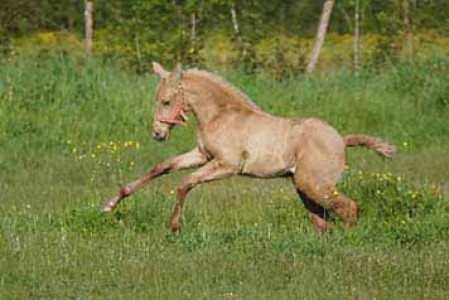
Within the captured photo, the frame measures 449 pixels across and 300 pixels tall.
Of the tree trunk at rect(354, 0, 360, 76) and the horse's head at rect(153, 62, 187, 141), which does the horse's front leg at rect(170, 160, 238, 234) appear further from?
the tree trunk at rect(354, 0, 360, 76)

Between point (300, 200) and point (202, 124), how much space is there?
4.13 ft

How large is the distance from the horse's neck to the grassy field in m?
0.85

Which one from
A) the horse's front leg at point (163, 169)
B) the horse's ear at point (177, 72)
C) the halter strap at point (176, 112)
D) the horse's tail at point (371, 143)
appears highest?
the horse's ear at point (177, 72)

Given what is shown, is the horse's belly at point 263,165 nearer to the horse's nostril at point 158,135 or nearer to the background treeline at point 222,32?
the horse's nostril at point 158,135

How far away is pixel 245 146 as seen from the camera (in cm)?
1208

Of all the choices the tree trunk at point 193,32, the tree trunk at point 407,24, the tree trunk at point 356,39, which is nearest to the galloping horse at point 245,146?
the tree trunk at point 356,39

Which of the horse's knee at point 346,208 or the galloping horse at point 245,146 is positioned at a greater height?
the galloping horse at point 245,146

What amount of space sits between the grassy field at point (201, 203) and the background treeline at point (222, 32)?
1.65m

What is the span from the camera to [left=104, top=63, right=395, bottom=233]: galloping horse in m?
11.9

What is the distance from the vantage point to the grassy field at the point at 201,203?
9.46 meters

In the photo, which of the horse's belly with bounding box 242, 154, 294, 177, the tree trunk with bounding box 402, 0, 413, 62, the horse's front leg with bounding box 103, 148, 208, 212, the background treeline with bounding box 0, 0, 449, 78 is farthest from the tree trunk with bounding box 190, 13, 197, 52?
the horse's belly with bounding box 242, 154, 294, 177

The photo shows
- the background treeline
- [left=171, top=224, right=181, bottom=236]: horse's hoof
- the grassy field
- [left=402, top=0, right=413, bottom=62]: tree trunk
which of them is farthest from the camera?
[left=402, top=0, right=413, bottom=62]: tree trunk

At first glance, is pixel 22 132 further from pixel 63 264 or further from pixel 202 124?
pixel 63 264

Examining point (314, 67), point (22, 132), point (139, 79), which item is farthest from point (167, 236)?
Result: point (314, 67)
